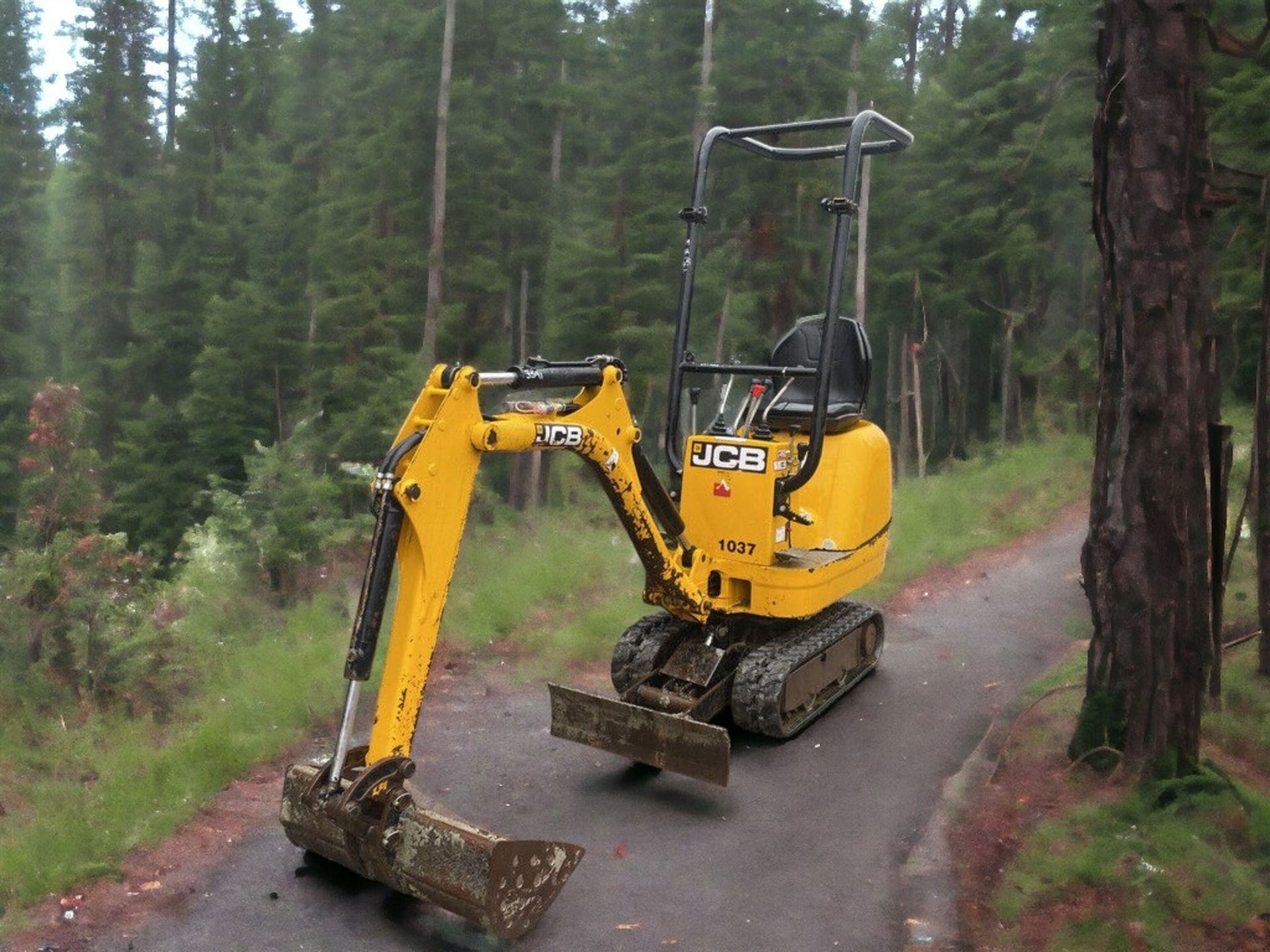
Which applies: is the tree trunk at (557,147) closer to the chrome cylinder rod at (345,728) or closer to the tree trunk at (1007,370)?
the tree trunk at (1007,370)

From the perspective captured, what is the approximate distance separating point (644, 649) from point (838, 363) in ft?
8.14

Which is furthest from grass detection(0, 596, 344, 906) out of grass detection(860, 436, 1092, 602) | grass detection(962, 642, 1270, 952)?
grass detection(860, 436, 1092, 602)

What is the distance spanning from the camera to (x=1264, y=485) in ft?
24.7

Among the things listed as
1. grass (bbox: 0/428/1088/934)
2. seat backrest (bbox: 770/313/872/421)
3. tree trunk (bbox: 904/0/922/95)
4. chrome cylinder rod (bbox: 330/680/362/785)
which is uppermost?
tree trunk (bbox: 904/0/922/95)

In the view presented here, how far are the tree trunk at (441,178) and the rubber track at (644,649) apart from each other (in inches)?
541

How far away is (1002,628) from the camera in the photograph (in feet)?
32.3

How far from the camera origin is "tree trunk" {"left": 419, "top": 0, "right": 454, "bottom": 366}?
795 inches

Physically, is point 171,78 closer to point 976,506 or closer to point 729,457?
point 976,506

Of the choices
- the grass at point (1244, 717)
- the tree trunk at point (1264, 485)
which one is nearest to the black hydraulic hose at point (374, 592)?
the grass at point (1244, 717)

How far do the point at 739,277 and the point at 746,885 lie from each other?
17936 millimetres

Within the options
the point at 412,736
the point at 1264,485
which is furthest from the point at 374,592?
the point at 1264,485

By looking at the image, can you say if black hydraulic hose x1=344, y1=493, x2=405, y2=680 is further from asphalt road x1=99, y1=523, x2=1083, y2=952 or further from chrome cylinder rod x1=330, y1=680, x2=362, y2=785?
asphalt road x1=99, y1=523, x2=1083, y2=952

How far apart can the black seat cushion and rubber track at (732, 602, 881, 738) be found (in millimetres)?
1401

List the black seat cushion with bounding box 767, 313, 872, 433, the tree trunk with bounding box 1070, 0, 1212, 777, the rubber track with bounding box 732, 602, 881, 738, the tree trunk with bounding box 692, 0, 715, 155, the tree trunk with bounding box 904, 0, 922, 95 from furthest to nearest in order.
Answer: the tree trunk with bounding box 904, 0, 922, 95
the tree trunk with bounding box 692, 0, 715, 155
the black seat cushion with bounding box 767, 313, 872, 433
the rubber track with bounding box 732, 602, 881, 738
the tree trunk with bounding box 1070, 0, 1212, 777
